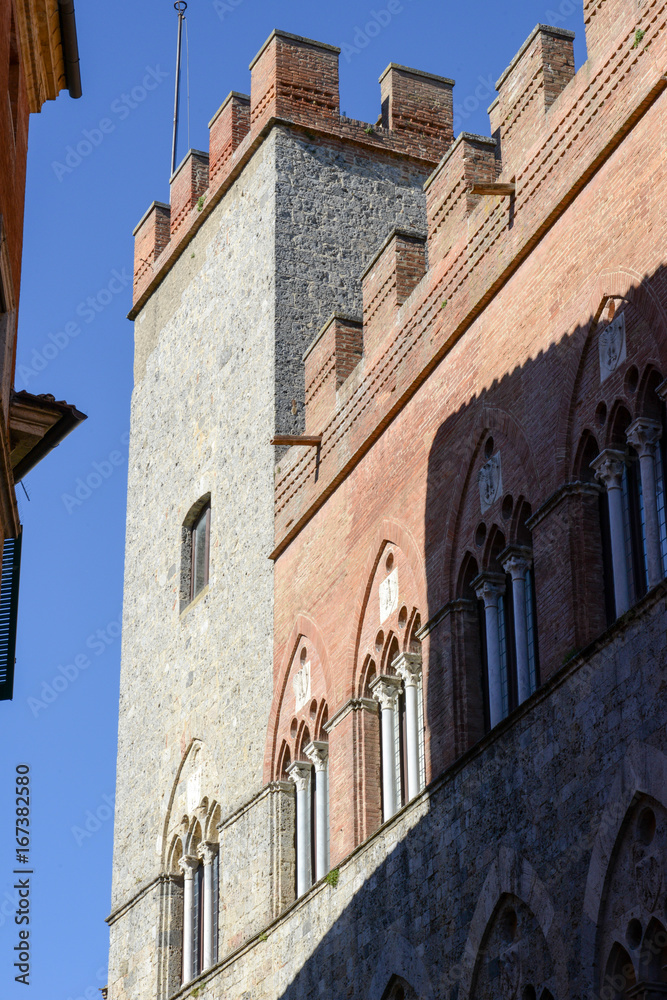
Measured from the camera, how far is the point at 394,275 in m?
15.2

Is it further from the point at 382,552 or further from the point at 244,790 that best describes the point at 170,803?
the point at 382,552

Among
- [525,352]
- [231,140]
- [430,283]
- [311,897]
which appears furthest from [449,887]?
[231,140]

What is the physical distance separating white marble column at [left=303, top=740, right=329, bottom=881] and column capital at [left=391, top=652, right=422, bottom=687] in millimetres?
1585

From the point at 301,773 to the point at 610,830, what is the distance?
17.9 feet

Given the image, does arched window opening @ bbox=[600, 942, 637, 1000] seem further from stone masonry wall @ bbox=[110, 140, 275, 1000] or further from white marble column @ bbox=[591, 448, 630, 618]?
stone masonry wall @ bbox=[110, 140, 275, 1000]

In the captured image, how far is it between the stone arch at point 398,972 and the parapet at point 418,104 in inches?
390

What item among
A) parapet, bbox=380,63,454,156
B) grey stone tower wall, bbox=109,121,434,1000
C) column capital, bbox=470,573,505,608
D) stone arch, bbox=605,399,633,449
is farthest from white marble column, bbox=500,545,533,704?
parapet, bbox=380,63,454,156

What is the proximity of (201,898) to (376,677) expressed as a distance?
3974 mm

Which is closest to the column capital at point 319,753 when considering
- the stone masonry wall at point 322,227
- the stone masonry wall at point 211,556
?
the stone masonry wall at point 211,556

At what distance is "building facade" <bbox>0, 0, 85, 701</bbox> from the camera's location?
11.5 metres

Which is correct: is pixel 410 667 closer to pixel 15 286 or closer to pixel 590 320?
pixel 590 320

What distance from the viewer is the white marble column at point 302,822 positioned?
14.9 metres

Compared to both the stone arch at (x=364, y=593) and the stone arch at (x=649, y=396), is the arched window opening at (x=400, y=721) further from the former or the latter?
the stone arch at (x=649, y=396)

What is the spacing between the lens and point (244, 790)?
16016 mm
